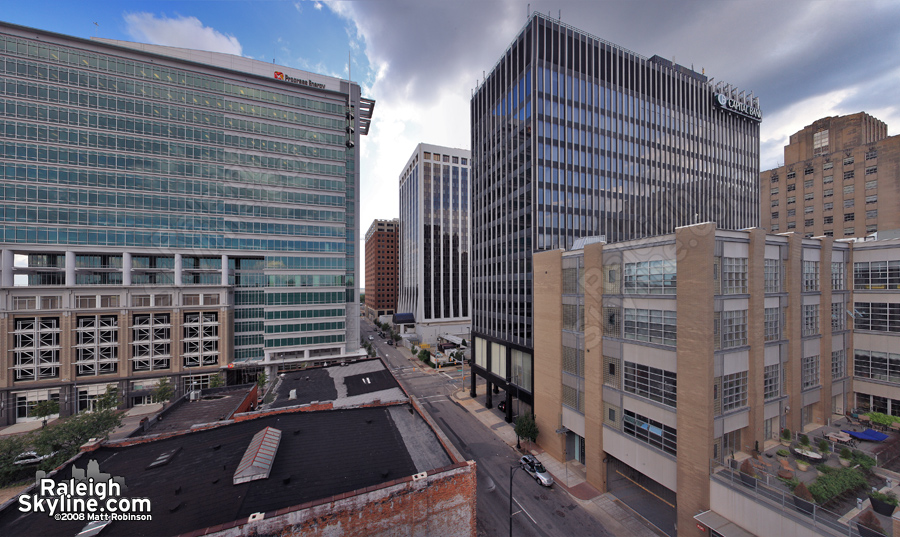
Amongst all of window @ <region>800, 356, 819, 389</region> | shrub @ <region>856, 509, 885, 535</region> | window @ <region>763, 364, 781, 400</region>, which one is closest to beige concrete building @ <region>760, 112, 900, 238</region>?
window @ <region>800, 356, 819, 389</region>

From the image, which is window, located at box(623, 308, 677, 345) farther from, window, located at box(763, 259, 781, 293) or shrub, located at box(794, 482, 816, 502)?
shrub, located at box(794, 482, 816, 502)

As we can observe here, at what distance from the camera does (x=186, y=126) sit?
5581cm

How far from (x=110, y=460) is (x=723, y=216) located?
286 feet

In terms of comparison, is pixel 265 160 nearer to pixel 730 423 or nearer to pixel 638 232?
pixel 638 232

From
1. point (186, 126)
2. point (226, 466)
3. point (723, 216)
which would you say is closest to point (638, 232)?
point (723, 216)

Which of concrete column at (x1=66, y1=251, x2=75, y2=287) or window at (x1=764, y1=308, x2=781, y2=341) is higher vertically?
concrete column at (x1=66, y1=251, x2=75, y2=287)

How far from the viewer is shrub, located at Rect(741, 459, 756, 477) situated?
1891 cm

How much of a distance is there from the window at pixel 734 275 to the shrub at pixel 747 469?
34.5 ft

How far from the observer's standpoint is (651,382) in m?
23.7

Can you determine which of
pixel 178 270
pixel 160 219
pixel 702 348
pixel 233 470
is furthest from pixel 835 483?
pixel 160 219

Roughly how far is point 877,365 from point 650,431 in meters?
23.8

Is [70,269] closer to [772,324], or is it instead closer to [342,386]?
[342,386]

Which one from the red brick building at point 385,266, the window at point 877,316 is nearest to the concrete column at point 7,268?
the window at point 877,316

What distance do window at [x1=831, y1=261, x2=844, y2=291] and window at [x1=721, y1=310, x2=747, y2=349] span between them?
50.6ft
